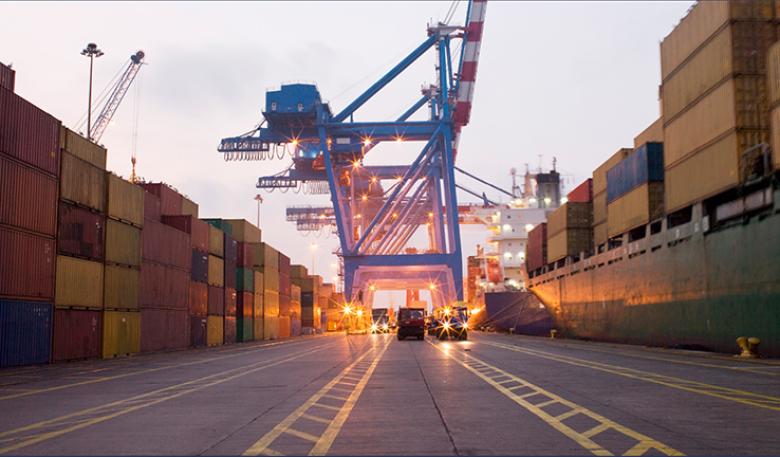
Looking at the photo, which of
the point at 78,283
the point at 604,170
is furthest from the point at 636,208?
the point at 78,283

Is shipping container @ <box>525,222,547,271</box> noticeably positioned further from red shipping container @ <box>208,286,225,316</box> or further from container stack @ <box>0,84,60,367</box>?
container stack @ <box>0,84,60,367</box>

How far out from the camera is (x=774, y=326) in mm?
24594

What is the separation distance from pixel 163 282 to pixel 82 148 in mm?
9535

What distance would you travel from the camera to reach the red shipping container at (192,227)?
44.5 meters

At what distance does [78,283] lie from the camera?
97.6 ft

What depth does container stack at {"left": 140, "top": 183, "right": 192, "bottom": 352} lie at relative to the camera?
1468 inches

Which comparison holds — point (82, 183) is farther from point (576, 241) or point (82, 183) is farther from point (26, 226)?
point (576, 241)

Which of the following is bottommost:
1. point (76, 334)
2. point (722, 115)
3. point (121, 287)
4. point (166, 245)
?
point (76, 334)

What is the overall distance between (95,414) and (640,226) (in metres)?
31.9

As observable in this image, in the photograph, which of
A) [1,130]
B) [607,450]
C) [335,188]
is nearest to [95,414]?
[607,450]

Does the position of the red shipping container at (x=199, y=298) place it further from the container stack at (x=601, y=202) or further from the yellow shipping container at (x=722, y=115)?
the yellow shipping container at (x=722, y=115)

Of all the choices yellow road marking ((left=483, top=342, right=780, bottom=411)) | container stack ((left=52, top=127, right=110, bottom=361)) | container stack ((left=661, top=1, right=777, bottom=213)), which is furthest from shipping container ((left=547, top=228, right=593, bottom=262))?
yellow road marking ((left=483, top=342, right=780, bottom=411))

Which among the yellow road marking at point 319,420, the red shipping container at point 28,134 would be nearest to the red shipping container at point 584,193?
the red shipping container at point 28,134

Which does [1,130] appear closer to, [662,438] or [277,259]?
[662,438]
